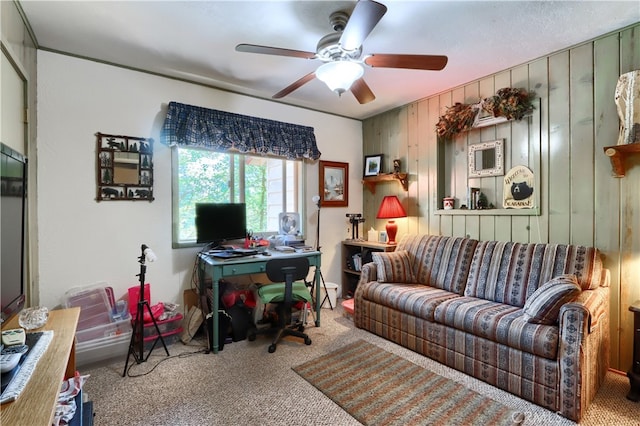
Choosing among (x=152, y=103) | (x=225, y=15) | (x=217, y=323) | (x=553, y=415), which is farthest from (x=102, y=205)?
(x=553, y=415)

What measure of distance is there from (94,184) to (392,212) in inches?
118

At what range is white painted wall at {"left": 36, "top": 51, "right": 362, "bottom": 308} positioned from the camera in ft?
8.25

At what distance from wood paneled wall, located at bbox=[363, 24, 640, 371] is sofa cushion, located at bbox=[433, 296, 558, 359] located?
0.80 m

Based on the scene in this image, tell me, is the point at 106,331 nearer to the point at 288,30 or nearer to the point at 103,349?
the point at 103,349

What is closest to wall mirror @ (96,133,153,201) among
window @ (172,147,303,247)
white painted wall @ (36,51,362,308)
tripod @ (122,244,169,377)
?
white painted wall @ (36,51,362,308)

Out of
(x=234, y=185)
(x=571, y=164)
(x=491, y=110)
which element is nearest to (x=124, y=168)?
(x=234, y=185)

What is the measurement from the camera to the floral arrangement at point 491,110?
9.22ft

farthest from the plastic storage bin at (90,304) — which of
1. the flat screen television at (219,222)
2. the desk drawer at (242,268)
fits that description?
the desk drawer at (242,268)

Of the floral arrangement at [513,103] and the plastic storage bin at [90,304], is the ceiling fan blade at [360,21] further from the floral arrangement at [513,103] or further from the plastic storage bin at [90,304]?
the plastic storage bin at [90,304]

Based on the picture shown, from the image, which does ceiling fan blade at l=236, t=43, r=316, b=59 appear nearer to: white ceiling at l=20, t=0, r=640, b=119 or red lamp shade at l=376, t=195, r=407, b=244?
white ceiling at l=20, t=0, r=640, b=119

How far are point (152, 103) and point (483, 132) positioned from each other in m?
3.29

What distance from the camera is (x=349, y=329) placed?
10.6 ft

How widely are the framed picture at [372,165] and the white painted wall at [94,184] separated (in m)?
2.00

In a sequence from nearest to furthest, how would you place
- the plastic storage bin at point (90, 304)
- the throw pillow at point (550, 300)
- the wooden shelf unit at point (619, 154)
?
1. the throw pillow at point (550, 300)
2. the wooden shelf unit at point (619, 154)
3. the plastic storage bin at point (90, 304)
